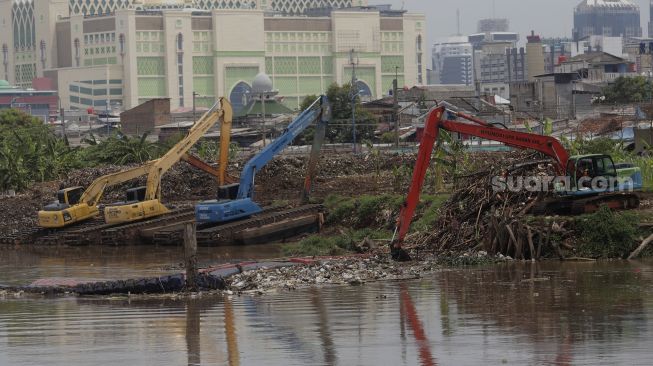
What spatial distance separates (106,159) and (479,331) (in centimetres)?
4235

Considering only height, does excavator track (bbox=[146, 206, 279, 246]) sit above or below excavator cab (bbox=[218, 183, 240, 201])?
below

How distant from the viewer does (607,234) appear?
29.6 meters

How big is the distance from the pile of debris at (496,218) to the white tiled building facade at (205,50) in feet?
456

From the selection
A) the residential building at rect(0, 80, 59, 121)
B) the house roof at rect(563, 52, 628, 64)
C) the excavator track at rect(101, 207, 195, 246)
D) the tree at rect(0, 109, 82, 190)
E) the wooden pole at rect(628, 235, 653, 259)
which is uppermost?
the house roof at rect(563, 52, 628, 64)

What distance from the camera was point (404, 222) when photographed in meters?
30.2

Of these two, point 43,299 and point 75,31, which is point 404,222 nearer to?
point 43,299

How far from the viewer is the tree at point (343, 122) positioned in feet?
279

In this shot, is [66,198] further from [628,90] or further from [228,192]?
[628,90]

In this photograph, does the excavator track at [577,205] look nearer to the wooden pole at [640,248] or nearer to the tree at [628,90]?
the wooden pole at [640,248]

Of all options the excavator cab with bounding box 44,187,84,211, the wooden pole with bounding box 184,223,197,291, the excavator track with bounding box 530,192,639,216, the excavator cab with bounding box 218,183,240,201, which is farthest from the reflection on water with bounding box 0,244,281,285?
the excavator track with bounding box 530,192,639,216

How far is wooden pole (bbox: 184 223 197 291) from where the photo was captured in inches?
1005

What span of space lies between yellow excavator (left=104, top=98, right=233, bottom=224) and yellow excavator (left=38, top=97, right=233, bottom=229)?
0.14m

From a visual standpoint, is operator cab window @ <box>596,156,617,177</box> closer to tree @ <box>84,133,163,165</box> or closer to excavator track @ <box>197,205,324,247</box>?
excavator track @ <box>197,205,324,247</box>

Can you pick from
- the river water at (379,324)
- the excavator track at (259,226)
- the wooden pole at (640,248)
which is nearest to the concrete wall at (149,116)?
the excavator track at (259,226)
